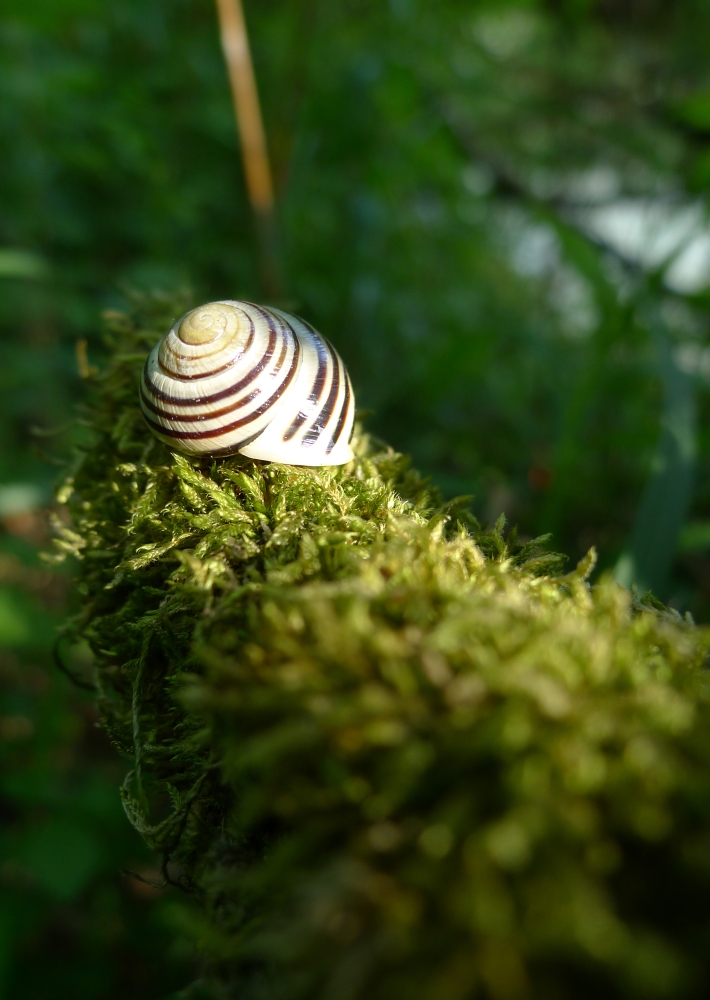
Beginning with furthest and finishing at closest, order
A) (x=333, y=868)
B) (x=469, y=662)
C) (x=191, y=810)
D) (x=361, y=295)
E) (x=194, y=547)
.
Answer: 1. (x=361, y=295)
2. (x=194, y=547)
3. (x=191, y=810)
4. (x=469, y=662)
5. (x=333, y=868)

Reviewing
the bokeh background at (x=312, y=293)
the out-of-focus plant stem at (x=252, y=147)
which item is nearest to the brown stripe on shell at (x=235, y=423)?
the bokeh background at (x=312, y=293)

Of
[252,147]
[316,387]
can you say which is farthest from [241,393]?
[252,147]

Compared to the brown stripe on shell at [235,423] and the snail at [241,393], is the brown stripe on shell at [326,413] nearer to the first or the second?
the snail at [241,393]

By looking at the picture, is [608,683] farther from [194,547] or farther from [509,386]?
[509,386]

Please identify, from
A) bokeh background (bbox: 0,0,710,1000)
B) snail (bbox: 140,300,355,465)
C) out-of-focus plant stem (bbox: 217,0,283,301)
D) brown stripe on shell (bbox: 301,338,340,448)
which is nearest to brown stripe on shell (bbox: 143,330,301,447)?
snail (bbox: 140,300,355,465)

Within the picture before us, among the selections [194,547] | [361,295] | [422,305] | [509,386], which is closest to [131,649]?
[194,547]

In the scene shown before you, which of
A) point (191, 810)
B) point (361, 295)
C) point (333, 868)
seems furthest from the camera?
point (361, 295)

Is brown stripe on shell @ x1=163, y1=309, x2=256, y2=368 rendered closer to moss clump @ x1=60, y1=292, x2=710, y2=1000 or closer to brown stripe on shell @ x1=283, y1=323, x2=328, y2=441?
brown stripe on shell @ x1=283, y1=323, x2=328, y2=441
